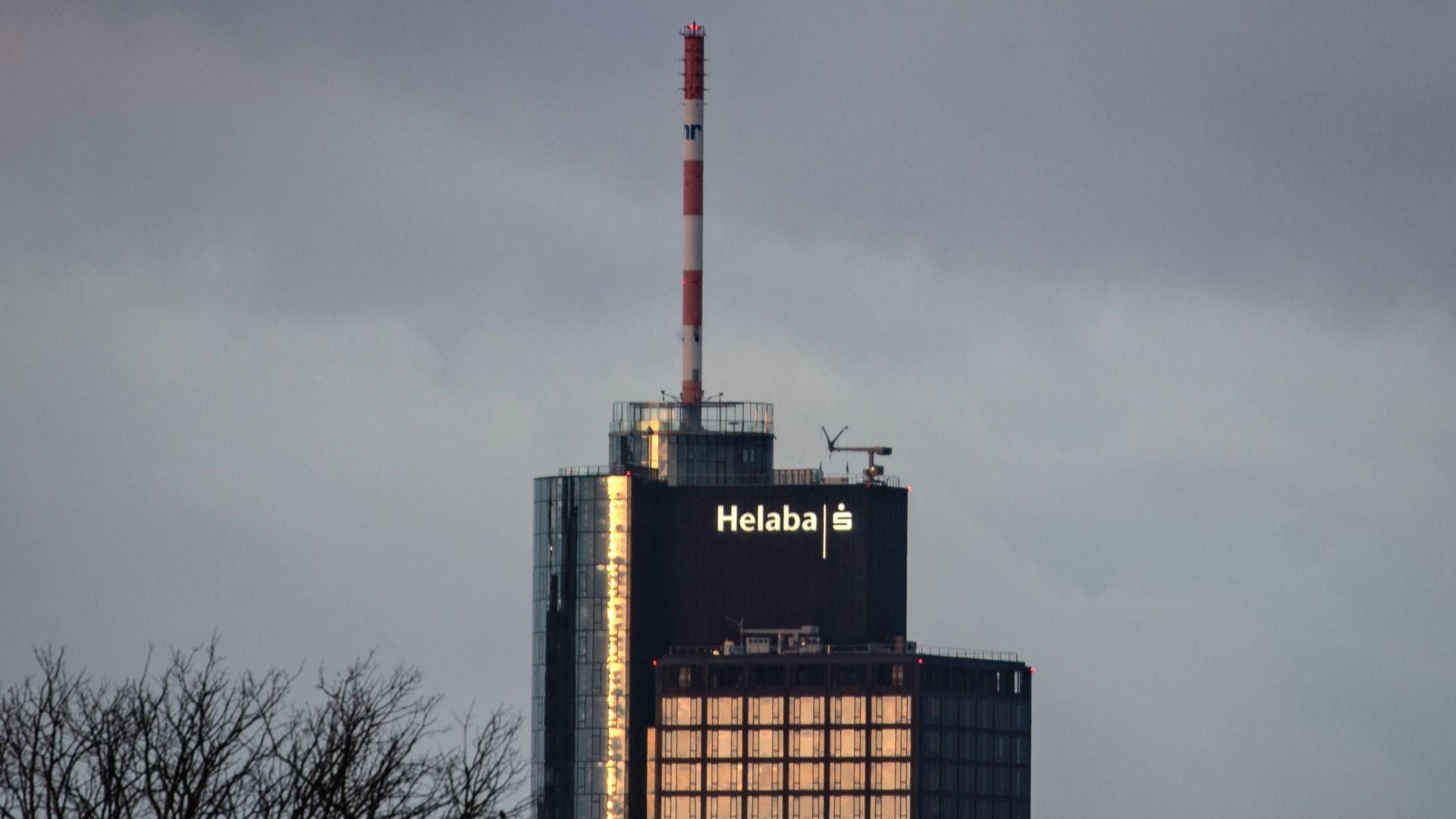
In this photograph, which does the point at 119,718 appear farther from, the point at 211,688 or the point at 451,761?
the point at 451,761

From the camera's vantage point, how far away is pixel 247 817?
74.9m

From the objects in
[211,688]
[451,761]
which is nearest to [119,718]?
[211,688]

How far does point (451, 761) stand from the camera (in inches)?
2955

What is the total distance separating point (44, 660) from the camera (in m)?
77.5

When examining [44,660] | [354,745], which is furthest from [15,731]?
[354,745]

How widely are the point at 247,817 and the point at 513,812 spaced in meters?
5.09

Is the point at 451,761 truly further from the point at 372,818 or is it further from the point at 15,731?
the point at 15,731

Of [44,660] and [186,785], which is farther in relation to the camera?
[44,660]

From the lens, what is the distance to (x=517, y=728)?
7788cm

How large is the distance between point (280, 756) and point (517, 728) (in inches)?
230

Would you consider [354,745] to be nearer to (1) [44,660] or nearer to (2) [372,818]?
(2) [372,818]

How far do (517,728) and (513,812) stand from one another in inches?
113

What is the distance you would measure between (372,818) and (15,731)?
767 cm

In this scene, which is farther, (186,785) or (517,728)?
(517,728)
